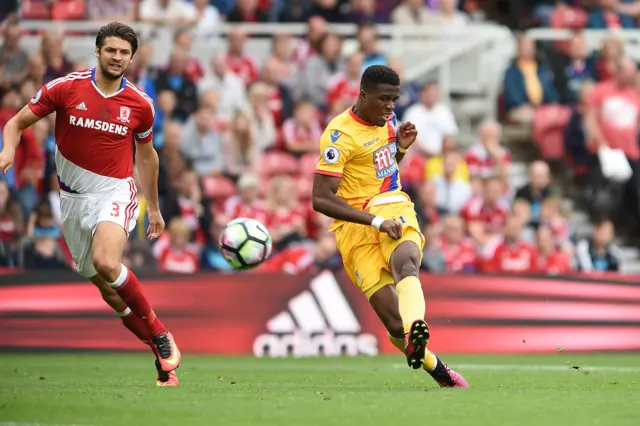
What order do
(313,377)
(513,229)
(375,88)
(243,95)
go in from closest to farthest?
1. (375,88)
2. (313,377)
3. (513,229)
4. (243,95)

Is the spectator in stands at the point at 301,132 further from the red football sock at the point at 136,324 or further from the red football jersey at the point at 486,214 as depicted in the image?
the red football sock at the point at 136,324

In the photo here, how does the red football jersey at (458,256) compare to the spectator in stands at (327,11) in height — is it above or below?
below

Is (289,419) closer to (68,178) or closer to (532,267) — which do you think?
(68,178)

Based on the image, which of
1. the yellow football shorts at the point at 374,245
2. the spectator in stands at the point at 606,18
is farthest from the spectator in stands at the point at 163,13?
→ the yellow football shorts at the point at 374,245

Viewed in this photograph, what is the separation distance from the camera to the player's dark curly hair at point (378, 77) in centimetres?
1016

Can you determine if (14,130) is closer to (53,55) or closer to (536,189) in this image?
(53,55)

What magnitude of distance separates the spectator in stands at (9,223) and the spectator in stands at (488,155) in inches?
260

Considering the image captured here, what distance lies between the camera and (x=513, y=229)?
1781cm

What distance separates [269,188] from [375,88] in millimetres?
8078

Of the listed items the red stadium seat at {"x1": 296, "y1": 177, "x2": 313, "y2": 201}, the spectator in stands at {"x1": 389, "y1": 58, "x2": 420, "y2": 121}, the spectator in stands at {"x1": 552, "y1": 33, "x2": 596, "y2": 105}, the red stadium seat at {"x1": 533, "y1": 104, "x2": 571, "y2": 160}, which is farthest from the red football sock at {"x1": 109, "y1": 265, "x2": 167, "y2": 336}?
the spectator in stands at {"x1": 552, "y1": 33, "x2": 596, "y2": 105}

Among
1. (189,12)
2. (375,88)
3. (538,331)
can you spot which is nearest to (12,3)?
(189,12)

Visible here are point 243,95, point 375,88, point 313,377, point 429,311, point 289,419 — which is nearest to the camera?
point 289,419

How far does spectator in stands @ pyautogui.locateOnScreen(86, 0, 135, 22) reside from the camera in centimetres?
2061

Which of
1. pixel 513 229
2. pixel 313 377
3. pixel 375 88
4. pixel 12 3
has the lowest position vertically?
pixel 313 377
